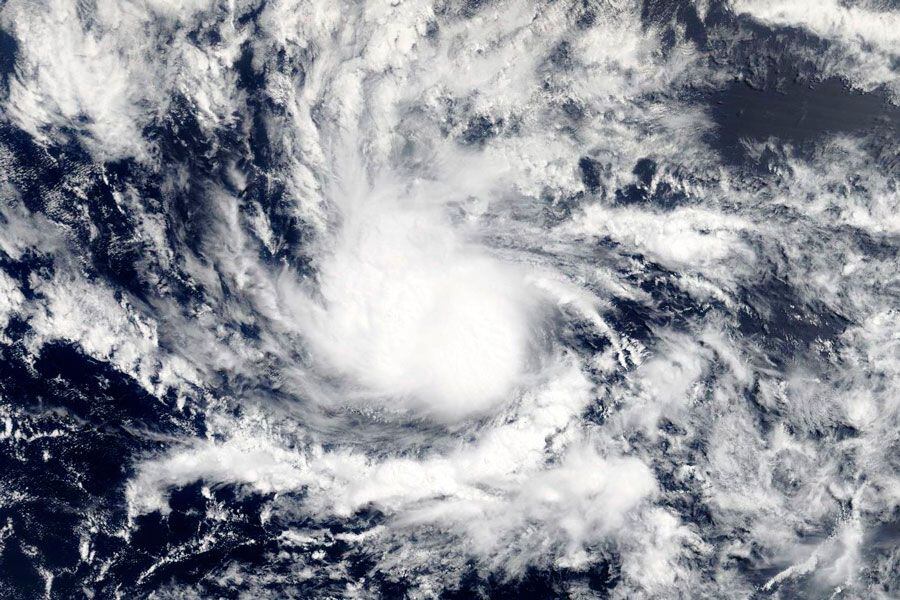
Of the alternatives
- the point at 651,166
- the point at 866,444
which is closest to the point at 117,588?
the point at 651,166

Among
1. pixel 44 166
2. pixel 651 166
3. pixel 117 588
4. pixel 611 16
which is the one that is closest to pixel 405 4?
pixel 611 16

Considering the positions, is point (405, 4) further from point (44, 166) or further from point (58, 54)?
point (44, 166)

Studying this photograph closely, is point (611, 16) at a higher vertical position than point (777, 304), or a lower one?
higher

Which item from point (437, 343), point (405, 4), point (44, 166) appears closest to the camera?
point (44, 166)

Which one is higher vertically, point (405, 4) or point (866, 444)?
point (405, 4)

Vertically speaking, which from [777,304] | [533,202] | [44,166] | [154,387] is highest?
[44,166]

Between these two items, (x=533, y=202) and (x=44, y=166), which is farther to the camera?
(x=533, y=202)

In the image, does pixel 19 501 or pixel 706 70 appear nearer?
pixel 19 501

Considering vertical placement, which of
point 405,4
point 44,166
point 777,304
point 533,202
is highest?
point 405,4

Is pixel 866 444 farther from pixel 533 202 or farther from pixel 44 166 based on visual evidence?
pixel 44 166

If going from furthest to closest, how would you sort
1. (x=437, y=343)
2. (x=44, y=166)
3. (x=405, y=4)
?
(x=437, y=343) < (x=405, y=4) < (x=44, y=166)
